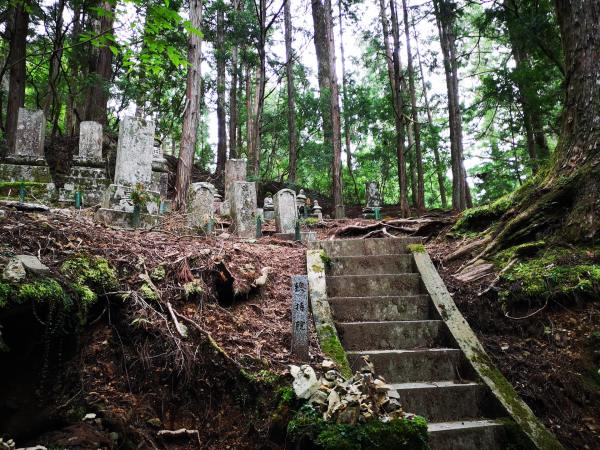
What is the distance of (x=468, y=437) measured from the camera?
352 cm

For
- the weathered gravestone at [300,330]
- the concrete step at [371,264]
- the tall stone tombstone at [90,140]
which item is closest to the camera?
the weathered gravestone at [300,330]

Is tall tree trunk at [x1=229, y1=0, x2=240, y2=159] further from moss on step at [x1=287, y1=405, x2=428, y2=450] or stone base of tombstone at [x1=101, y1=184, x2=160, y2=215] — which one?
moss on step at [x1=287, y1=405, x2=428, y2=450]

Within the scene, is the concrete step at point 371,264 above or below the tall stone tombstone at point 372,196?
below

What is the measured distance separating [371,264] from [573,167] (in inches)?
127

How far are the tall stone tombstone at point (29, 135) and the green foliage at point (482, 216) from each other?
10.6 m

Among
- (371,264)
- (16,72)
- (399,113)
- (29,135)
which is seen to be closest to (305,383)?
(371,264)

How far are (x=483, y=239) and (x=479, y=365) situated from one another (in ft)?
9.16

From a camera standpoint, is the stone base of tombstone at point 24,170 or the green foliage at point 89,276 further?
the stone base of tombstone at point 24,170

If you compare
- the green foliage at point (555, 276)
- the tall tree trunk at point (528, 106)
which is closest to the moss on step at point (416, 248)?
the green foliage at point (555, 276)

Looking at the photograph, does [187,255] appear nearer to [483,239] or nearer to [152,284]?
[152,284]

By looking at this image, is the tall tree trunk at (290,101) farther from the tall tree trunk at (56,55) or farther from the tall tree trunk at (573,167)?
the tall tree trunk at (573,167)

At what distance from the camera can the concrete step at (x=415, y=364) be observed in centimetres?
423

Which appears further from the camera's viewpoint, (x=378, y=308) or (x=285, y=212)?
(x=285, y=212)

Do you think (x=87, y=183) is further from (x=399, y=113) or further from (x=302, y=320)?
(x=399, y=113)
